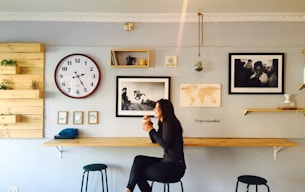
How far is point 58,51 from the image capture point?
3449 millimetres

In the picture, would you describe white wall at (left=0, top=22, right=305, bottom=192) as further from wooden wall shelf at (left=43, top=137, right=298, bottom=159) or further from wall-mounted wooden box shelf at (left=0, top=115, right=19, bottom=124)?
wall-mounted wooden box shelf at (left=0, top=115, right=19, bottom=124)

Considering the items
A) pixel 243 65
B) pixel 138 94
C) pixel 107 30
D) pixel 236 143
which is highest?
pixel 107 30

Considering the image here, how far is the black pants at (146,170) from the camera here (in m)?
2.72

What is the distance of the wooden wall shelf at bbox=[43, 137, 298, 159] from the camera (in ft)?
9.95

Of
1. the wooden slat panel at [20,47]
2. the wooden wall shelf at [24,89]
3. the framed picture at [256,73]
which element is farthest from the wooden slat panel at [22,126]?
the framed picture at [256,73]

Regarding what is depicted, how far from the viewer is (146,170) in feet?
9.30

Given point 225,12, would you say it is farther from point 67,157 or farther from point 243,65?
point 67,157

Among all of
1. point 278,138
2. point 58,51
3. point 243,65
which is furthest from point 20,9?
point 278,138

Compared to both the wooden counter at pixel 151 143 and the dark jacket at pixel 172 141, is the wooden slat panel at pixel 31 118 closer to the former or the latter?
the wooden counter at pixel 151 143

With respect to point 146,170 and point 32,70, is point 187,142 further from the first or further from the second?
point 32,70

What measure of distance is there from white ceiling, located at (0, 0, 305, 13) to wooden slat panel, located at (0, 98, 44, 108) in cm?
107

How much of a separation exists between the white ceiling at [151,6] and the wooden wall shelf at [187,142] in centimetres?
150

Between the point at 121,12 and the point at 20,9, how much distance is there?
1173 millimetres

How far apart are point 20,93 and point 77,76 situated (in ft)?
2.24
